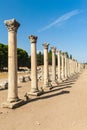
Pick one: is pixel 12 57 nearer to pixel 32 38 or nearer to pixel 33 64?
pixel 33 64

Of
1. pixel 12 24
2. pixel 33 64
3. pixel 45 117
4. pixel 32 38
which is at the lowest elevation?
pixel 45 117

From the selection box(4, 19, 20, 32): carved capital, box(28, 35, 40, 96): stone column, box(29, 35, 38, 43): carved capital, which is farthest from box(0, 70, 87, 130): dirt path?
box(29, 35, 38, 43): carved capital

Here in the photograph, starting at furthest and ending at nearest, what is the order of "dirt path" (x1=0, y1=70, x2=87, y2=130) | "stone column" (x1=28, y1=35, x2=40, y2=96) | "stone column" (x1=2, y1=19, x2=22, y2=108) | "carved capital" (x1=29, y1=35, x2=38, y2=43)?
"carved capital" (x1=29, y1=35, x2=38, y2=43) < "stone column" (x1=28, y1=35, x2=40, y2=96) < "stone column" (x1=2, y1=19, x2=22, y2=108) < "dirt path" (x1=0, y1=70, x2=87, y2=130)

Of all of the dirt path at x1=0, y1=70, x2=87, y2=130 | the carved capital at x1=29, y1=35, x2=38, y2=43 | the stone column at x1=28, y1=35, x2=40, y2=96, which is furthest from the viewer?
the carved capital at x1=29, y1=35, x2=38, y2=43

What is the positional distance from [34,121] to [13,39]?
554cm

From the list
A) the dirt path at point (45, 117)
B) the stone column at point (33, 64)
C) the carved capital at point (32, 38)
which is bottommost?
the dirt path at point (45, 117)

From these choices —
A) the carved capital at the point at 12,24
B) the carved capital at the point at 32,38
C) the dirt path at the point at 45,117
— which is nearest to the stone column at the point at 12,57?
the carved capital at the point at 12,24

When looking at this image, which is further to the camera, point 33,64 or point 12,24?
point 33,64

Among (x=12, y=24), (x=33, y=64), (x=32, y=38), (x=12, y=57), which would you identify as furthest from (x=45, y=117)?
(x=32, y=38)

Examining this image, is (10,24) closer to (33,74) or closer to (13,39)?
(13,39)

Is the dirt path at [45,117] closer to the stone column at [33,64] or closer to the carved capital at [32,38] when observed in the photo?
the stone column at [33,64]

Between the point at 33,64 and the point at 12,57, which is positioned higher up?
the point at 12,57

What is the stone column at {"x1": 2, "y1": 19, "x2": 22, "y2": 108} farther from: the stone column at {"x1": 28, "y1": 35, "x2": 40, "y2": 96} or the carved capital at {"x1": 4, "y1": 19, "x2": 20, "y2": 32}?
the stone column at {"x1": 28, "y1": 35, "x2": 40, "y2": 96}

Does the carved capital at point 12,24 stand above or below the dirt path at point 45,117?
above
